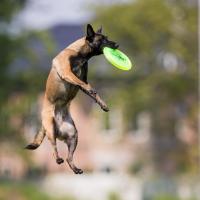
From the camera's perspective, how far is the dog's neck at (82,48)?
2656mm

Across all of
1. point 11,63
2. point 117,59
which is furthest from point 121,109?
point 117,59

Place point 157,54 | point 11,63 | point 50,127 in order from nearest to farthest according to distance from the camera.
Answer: point 50,127 → point 11,63 → point 157,54

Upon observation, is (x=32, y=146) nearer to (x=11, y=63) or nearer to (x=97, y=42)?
(x=97, y=42)

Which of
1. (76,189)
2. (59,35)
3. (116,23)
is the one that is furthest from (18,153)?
(59,35)

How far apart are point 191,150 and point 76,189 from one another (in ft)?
61.7

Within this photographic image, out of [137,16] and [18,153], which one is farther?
[137,16]

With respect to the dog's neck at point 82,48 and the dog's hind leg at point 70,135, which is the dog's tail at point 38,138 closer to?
the dog's hind leg at point 70,135

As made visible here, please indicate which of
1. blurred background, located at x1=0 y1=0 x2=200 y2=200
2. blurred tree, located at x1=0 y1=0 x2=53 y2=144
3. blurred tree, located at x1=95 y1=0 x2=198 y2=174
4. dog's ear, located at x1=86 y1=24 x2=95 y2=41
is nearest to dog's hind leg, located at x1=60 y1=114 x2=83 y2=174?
dog's ear, located at x1=86 y1=24 x2=95 y2=41

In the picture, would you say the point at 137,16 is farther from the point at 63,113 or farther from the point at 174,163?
the point at 63,113

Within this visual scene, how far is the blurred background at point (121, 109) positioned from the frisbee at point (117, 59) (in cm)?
2331

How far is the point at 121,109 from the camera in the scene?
57.5 meters

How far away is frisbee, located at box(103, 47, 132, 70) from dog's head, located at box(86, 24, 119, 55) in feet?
0.05

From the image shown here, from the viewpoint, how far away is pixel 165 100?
Result: 58562 millimetres

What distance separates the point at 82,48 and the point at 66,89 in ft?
0.43
